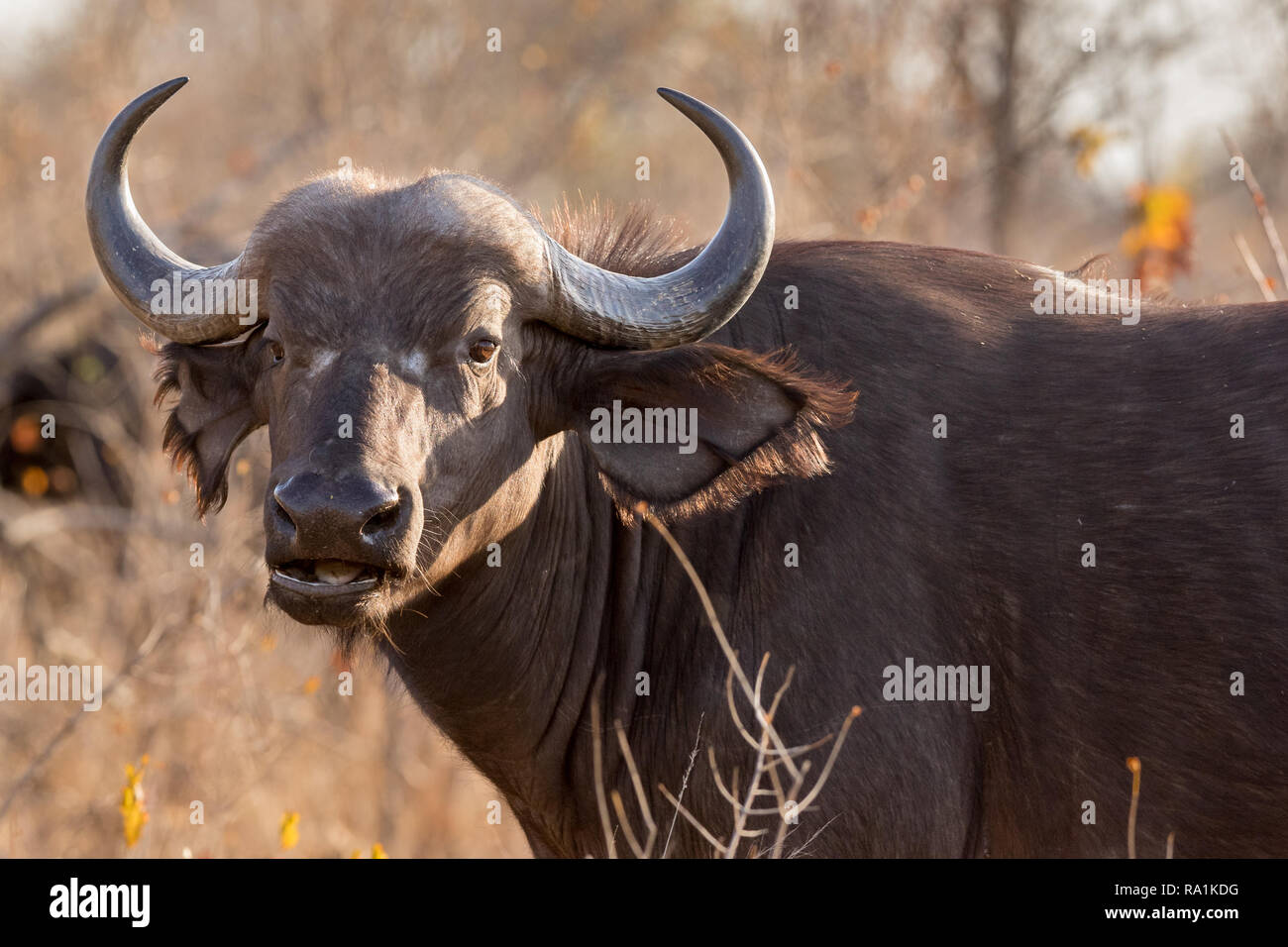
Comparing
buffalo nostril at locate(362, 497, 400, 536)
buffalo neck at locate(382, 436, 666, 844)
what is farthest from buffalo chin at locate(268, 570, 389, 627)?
buffalo neck at locate(382, 436, 666, 844)

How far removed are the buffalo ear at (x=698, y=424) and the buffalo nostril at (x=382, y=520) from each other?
0.89 meters

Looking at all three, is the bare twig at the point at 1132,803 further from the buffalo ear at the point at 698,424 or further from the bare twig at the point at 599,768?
the bare twig at the point at 599,768

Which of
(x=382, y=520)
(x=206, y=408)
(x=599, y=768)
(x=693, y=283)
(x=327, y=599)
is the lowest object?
(x=599, y=768)

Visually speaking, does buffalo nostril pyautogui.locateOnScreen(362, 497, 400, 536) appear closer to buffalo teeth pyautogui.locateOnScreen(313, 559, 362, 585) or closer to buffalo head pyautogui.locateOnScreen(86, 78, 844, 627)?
buffalo head pyautogui.locateOnScreen(86, 78, 844, 627)

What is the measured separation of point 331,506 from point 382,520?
0.62 feet

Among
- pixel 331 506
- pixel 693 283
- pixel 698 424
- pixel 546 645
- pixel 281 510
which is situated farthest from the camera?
pixel 546 645

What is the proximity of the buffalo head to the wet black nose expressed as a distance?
0.02m

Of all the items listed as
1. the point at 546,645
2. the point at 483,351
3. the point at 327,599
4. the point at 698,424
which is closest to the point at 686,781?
the point at 546,645

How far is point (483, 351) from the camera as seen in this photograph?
4.53m

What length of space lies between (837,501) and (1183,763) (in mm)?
1342

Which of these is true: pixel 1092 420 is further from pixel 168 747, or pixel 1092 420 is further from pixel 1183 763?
pixel 168 747

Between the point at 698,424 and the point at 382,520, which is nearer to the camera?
the point at 382,520

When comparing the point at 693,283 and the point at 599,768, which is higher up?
the point at 693,283

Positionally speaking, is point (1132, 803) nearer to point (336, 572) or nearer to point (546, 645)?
point (546, 645)
